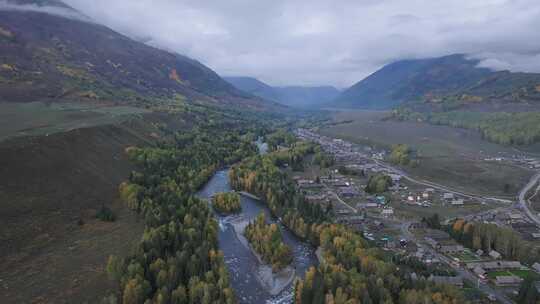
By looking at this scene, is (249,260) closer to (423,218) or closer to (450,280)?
(450,280)

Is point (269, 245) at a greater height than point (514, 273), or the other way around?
point (269, 245)

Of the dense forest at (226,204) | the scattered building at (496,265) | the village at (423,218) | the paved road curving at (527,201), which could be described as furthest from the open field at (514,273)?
the dense forest at (226,204)

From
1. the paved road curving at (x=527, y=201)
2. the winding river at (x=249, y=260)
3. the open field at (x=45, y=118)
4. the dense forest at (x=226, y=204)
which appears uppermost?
the open field at (x=45, y=118)

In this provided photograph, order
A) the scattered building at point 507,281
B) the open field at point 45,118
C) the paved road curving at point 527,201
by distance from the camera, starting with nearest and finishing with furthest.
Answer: the scattered building at point 507,281 → the paved road curving at point 527,201 → the open field at point 45,118

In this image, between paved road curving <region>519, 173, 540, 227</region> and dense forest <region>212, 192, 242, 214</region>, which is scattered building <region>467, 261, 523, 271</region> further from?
dense forest <region>212, 192, 242, 214</region>

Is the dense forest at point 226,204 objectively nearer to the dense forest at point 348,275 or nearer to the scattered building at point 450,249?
the dense forest at point 348,275

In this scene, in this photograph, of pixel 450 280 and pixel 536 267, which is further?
pixel 536 267

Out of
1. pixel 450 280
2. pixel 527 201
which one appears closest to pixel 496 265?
pixel 450 280
